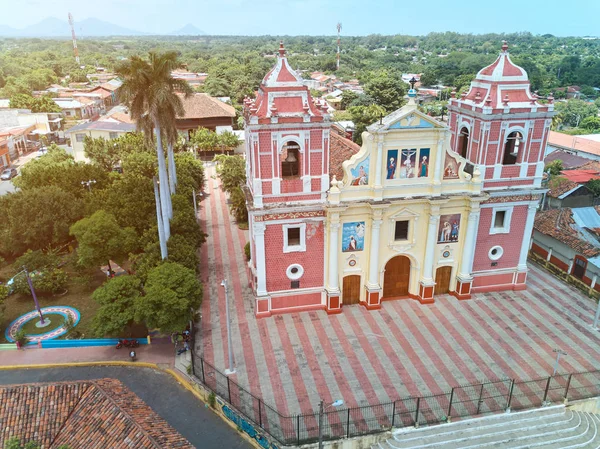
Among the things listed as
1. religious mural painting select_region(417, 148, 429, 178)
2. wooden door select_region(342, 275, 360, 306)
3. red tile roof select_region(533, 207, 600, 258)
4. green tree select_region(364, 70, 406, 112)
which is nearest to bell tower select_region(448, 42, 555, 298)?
religious mural painting select_region(417, 148, 429, 178)

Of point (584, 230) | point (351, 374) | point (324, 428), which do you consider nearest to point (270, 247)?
point (351, 374)

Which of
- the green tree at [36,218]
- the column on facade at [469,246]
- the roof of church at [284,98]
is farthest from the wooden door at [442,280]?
the green tree at [36,218]

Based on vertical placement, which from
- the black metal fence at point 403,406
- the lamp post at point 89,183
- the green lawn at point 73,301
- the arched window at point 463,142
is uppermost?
the arched window at point 463,142

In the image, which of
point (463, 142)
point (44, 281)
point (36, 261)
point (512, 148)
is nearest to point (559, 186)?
point (512, 148)

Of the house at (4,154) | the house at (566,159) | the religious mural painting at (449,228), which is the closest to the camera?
the religious mural painting at (449,228)

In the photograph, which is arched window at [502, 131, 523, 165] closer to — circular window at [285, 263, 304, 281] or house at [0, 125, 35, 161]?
circular window at [285, 263, 304, 281]

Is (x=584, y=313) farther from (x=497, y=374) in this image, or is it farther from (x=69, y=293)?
(x=69, y=293)

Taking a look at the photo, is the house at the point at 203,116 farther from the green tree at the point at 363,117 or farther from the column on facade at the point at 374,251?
the column on facade at the point at 374,251
